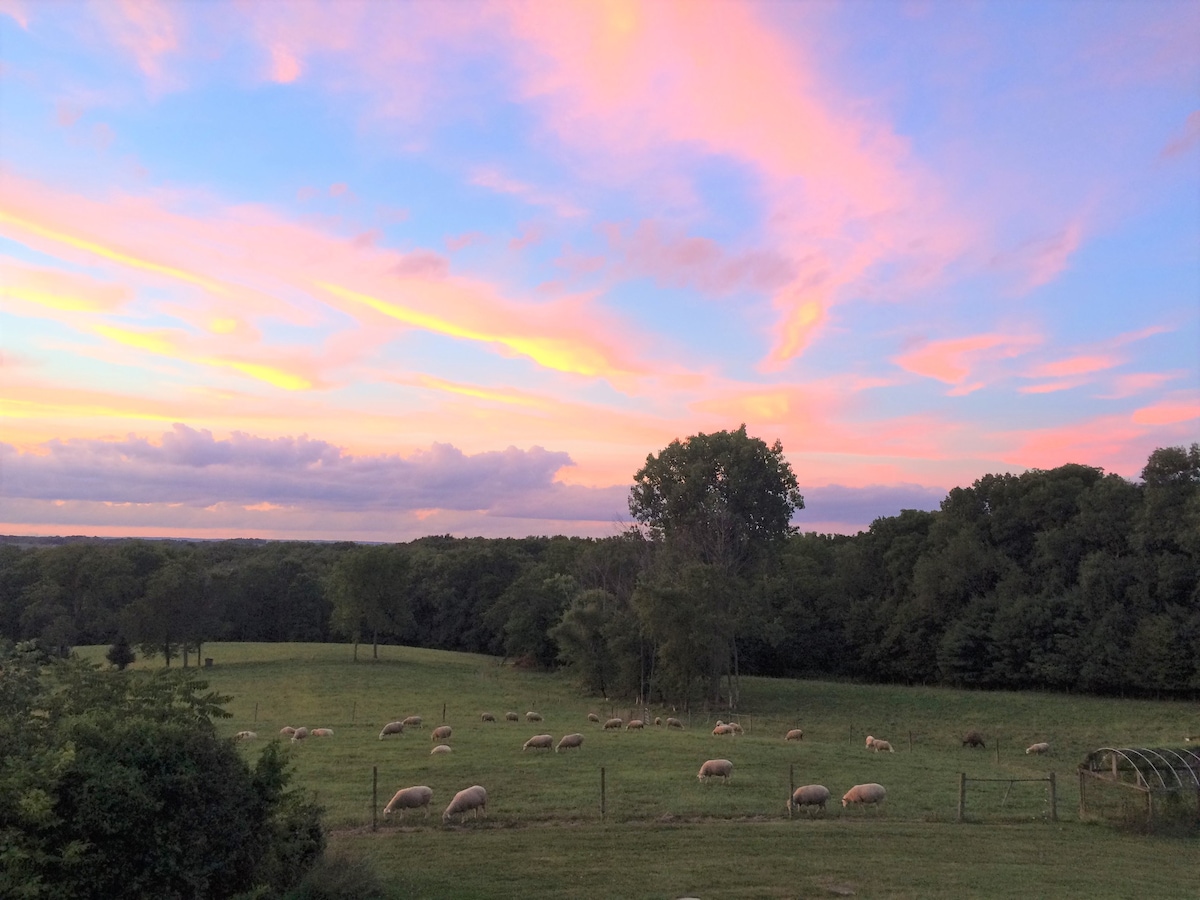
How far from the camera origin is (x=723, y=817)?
56.7ft

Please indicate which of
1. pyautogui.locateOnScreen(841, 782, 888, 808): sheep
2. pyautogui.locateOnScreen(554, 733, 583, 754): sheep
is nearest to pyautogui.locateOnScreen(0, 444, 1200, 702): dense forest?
pyautogui.locateOnScreen(554, 733, 583, 754): sheep

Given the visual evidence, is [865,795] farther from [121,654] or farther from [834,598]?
[121,654]

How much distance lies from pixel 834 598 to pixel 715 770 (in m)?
52.4

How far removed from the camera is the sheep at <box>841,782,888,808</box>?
61.5 feet

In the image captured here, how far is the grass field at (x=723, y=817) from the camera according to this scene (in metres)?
12.9

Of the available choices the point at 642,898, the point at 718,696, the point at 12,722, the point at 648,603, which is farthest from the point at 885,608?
the point at 12,722

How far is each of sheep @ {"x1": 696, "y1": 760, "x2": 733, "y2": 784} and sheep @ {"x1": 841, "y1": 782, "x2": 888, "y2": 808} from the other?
324 centimetres

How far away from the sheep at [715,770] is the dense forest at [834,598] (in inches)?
946

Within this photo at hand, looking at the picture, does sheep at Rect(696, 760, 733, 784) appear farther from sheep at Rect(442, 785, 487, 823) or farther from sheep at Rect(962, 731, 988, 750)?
sheep at Rect(962, 731, 988, 750)

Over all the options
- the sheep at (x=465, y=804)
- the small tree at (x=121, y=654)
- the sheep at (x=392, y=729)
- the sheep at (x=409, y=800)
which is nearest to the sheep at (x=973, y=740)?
the sheep at (x=392, y=729)

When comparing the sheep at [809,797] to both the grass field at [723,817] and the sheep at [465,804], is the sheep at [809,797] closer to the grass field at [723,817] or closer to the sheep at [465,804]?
the grass field at [723,817]

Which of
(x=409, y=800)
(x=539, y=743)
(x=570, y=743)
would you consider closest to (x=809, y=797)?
(x=409, y=800)

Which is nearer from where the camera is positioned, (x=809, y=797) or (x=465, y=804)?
(x=465, y=804)

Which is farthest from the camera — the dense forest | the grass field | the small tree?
the small tree
